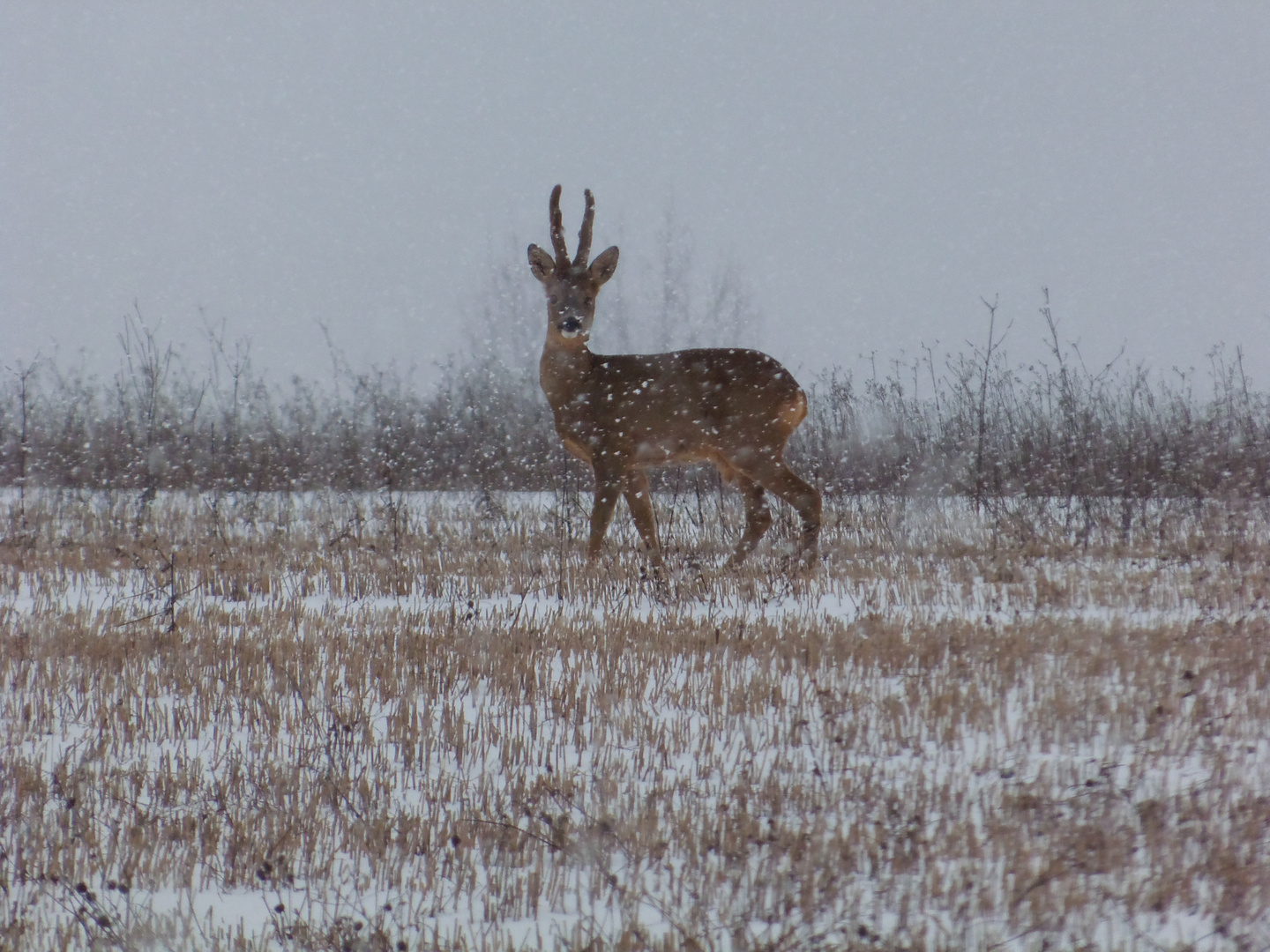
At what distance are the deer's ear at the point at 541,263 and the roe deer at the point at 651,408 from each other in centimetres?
1

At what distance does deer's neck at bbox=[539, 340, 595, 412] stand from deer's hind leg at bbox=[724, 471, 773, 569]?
146 centimetres

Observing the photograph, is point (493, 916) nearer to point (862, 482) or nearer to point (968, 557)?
point (968, 557)

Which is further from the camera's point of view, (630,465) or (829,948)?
(630,465)

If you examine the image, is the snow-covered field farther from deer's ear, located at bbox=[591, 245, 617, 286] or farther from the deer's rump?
deer's ear, located at bbox=[591, 245, 617, 286]

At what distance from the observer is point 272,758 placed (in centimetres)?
355

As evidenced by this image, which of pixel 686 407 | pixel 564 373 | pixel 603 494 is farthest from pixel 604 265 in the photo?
pixel 603 494

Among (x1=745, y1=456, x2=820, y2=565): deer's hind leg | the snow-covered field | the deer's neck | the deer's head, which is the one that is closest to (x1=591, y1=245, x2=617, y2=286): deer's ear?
the deer's head

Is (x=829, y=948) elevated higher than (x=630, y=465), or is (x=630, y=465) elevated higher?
(x=630, y=465)

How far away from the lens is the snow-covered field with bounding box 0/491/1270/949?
240 cm

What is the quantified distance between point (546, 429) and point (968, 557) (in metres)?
8.79

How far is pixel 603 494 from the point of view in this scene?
26.1 ft

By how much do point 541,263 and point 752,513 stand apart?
264 cm

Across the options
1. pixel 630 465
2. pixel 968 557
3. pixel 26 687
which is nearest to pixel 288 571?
pixel 630 465

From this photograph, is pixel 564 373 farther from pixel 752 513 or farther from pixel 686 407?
pixel 752 513
